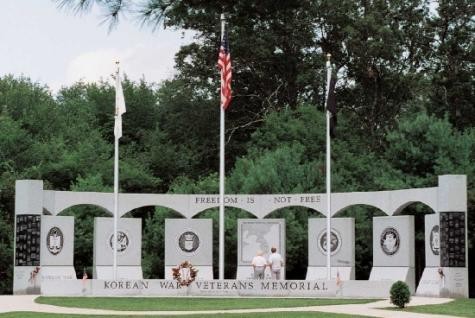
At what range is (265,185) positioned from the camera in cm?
4762

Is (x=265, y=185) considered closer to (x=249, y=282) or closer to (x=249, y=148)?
(x=249, y=148)

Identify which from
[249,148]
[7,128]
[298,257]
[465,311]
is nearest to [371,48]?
[249,148]

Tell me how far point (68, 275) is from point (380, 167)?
18.6 meters

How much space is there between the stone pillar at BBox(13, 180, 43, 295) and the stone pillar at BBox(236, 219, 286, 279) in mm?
8700

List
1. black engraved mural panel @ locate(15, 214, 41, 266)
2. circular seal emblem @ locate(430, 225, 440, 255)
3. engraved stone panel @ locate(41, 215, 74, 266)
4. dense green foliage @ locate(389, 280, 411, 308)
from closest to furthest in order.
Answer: dense green foliage @ locate(389, 280, 411, 308)
circular seal emblem @ locate(430, 225, 440, 255)
black engraved mural panel @ locate(15, 214, 41, 266)
engraved stone panel @ locate(41, 215, 74, 266)

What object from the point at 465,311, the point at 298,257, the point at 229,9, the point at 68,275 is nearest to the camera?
the point at 229,9

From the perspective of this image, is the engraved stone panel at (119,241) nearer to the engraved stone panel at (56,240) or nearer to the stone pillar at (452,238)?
the engraved stone panel at (56,240)

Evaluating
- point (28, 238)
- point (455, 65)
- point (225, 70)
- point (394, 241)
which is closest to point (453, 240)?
point (394, 241)

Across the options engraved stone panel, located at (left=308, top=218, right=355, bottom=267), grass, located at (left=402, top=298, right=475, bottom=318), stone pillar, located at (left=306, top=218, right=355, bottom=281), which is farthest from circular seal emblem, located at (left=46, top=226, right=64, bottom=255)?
grass, located at (left=402, top=298, right=475, bottom=318)

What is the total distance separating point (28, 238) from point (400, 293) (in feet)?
57.9

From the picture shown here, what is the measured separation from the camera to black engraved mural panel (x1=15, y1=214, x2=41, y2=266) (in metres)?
37.8

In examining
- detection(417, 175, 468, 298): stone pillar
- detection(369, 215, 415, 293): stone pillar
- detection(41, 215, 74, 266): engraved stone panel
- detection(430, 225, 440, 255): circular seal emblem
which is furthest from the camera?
detection(41, 215, 74, 266): engraved stone panel

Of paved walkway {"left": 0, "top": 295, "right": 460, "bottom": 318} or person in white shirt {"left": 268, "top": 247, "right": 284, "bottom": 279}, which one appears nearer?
paved walkway {"left": 0, "top": 295, "right": 460, "bottom": 318}

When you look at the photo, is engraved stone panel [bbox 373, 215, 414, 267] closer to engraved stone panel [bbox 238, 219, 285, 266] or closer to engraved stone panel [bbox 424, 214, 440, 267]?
engraved stone panel [bbox 424, 214, 440, 267]
